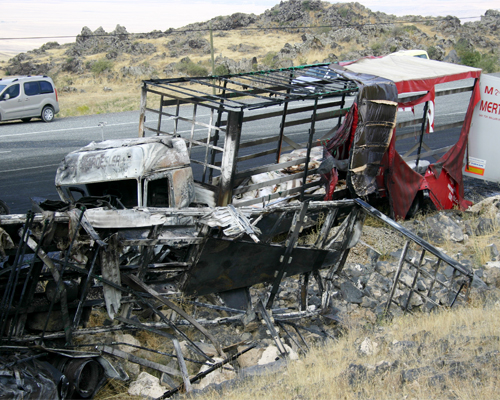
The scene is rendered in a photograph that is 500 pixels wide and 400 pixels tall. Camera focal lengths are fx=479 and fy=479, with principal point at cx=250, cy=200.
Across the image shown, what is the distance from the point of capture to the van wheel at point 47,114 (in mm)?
17809

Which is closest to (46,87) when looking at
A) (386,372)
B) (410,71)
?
(410,71)

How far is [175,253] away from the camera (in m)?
5.56

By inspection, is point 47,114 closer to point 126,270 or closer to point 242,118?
point 242,118

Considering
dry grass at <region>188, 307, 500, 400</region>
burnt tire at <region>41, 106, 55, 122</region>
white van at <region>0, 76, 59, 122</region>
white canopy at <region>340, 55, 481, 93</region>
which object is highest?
white canopy at <region>340, 55, 481, 93</region>

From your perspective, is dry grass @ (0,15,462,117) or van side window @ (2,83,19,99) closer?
van side window @ (2,83,19,99)

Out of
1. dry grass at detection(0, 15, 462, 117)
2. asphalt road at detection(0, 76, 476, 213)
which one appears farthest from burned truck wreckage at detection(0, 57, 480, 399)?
dry grass at detection(0, 15, 462, 117)

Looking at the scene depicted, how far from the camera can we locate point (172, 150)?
6.55 m

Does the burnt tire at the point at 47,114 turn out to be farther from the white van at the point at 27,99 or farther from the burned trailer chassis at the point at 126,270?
the burned trailer chassis at the point at 126,270

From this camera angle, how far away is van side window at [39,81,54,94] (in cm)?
1794

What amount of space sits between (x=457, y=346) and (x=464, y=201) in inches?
242

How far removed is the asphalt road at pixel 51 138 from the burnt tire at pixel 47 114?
9.1 inches

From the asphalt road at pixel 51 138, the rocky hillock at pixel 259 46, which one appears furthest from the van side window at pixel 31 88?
the rocky hillock at pixel 259 46

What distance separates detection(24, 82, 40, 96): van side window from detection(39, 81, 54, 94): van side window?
16 centimetres

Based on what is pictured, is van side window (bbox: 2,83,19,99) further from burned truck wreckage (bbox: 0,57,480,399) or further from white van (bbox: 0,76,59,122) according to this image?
burned truck wreckage (bbox: 0,57,480,399)
